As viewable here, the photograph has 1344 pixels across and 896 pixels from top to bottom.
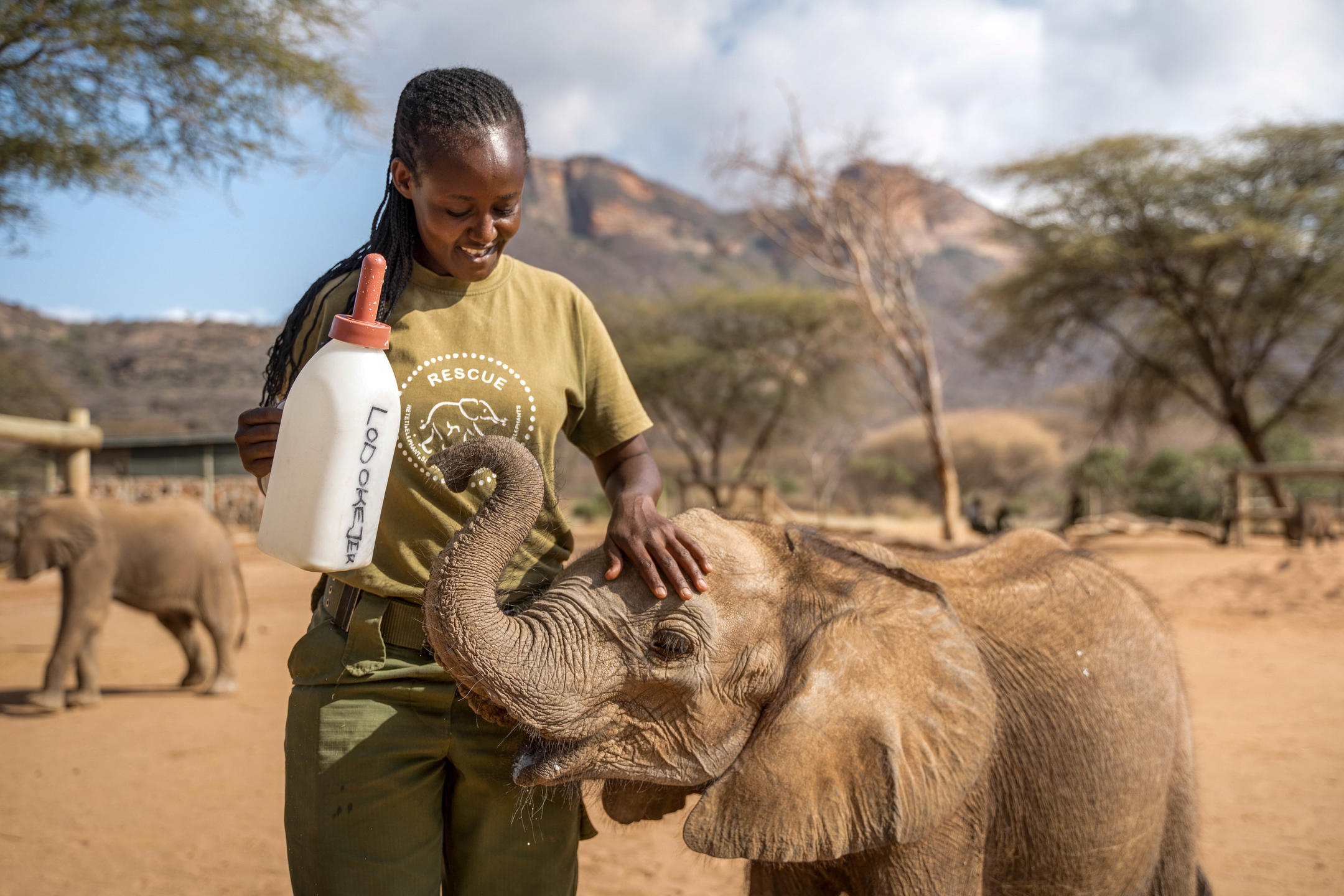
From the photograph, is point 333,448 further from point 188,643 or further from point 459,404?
point 188,643

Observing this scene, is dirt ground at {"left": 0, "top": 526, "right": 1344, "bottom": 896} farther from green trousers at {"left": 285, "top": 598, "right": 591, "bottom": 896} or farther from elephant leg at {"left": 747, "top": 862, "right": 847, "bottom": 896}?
green trousers at {"left": 285, "top": 598, "right": 591, "bottom": 896}

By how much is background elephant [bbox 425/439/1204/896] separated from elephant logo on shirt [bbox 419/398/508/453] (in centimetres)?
20

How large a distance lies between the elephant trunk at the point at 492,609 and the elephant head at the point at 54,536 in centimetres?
793

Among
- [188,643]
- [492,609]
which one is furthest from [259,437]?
[188,643]

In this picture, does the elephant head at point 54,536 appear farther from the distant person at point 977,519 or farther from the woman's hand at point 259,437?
the distant person at point 977,519

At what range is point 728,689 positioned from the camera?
1.88 meters

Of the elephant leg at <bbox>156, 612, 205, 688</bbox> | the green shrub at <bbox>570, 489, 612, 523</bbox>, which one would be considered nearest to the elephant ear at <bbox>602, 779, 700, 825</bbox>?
the elephant leg at <bbox>156, 612, 205, 688</bbox>

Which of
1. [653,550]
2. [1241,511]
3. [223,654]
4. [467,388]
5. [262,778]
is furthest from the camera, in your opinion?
[1241,511]

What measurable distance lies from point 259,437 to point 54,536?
7808 millimetres

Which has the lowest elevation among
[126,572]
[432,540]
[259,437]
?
[126,572]

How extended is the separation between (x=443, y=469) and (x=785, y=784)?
0.86 metres

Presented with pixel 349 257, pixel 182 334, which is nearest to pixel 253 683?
pixel 349 257

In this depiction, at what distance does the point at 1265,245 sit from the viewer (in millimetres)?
20406

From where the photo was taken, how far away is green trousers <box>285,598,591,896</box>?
5.98 feet
